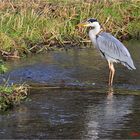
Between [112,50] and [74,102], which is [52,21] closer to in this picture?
[112,50]

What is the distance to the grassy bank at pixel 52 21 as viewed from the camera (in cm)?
1390

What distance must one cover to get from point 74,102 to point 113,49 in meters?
2.63

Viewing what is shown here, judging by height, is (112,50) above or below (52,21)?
above

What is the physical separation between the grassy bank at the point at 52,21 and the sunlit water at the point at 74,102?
0.58 meters

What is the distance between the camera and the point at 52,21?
15.2 meters

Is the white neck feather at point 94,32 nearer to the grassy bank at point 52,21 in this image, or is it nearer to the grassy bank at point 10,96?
the grassy bank at point 52,21

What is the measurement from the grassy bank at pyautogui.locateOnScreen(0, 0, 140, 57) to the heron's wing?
226cm

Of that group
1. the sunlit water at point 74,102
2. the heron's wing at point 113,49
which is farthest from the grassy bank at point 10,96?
the heron's wing at point 113,49

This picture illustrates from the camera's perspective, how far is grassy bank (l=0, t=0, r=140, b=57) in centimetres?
1390

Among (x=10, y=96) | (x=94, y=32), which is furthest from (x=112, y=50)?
(x=10, y=96)

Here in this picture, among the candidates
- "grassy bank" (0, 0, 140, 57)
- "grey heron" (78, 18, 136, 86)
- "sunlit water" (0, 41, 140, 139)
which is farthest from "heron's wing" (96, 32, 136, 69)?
"grassy bank" (0, 0, 140, 57)

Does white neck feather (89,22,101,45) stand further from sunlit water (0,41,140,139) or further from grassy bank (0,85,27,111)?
grassy bank (0,85,27,111)

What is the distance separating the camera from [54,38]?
14.9 meters

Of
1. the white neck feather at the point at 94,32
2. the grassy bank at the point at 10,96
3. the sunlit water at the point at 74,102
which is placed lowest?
the sunlit water at the point at 74,102
